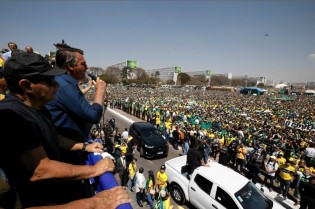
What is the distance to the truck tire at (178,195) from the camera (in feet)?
24.9

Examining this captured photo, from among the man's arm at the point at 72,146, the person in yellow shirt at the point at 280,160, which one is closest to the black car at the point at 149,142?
the person in yellow shirt at the point at 280,160

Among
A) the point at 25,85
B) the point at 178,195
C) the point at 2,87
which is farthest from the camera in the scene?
the point at 178,195

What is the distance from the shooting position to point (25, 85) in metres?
1.25

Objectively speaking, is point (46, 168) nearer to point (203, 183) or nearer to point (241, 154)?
point (203, 183)

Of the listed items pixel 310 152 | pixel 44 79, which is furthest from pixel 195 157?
pixel 310 152

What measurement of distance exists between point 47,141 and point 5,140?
0.32m

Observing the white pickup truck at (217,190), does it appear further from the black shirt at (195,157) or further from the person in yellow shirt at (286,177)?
the person in yellow shirt at (286,177)

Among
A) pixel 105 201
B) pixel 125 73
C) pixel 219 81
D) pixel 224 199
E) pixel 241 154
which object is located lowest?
pixel 241 154

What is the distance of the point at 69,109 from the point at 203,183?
5.97 m

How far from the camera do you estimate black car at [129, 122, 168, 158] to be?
38.8ft

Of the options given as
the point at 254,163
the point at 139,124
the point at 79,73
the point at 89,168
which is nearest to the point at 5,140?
the point at 89,168

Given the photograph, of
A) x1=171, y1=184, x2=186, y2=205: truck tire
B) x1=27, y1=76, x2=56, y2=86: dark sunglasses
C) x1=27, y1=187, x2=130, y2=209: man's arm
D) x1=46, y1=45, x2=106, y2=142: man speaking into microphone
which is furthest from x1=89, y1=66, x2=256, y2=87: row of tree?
x1=27, y1=187, x2=130, y2=209: man's arm

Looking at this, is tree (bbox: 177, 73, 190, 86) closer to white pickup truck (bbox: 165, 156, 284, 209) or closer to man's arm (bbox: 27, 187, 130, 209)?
white pickup truck (bbox: 165, 156, 284, 209)

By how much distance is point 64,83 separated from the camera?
6.02ft
